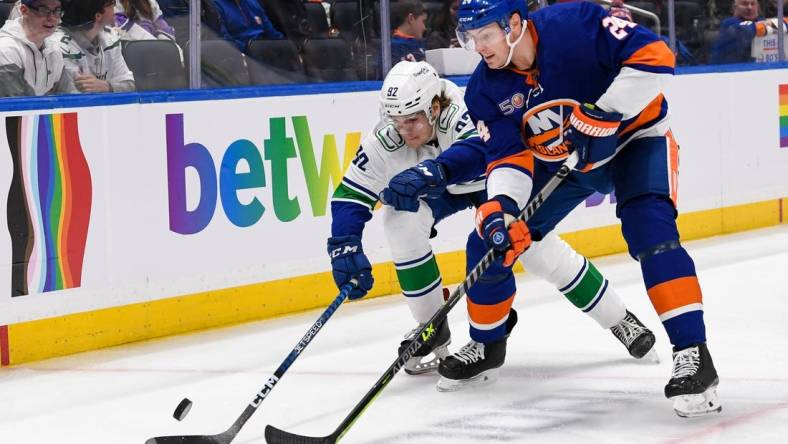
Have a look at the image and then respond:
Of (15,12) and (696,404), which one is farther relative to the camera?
(15,12)

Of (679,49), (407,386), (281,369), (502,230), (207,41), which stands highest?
(207,41)

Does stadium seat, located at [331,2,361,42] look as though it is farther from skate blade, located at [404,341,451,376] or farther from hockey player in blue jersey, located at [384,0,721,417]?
hockey player in blue jersey, located at [384,0,721,417]

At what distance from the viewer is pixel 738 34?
7070 millimetres

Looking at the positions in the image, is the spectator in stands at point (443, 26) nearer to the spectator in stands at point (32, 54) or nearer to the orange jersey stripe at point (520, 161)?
the spectator in stands at point (32, 54)

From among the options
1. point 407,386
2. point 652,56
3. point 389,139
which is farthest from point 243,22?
point 652,56

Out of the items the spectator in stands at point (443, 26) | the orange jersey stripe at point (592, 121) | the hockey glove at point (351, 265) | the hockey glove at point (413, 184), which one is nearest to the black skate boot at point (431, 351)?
the hockey glove at point (351, 265)

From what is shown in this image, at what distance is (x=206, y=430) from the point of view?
338cm

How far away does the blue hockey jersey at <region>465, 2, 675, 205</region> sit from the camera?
125 inches

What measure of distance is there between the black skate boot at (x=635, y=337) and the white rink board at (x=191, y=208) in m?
1.61

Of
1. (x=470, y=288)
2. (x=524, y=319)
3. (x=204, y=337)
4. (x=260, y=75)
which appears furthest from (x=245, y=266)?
(x=470, y=288)

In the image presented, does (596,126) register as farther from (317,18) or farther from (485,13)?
(317,18)

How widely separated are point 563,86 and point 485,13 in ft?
0.92

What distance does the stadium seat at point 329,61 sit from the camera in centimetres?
527

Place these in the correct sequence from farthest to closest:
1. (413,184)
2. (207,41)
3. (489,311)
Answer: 1. (207,41)
2. (489,311)
3. (413,184)
